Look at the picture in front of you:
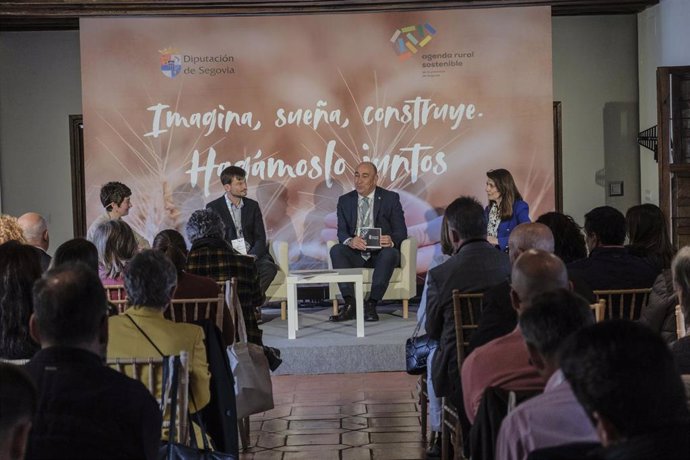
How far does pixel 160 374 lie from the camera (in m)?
2.88

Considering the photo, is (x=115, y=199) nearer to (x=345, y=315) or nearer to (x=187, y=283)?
(x=345, y=315)

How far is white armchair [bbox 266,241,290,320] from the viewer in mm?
8672

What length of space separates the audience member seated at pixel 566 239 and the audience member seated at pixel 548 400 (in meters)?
2.84

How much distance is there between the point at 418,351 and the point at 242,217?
13.5ft

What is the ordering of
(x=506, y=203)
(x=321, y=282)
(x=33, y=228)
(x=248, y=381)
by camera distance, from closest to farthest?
1. (x=248, y=381)
2. (x=33, y=228)
3. (x=321, y=282)
4. (x=506, y=203)

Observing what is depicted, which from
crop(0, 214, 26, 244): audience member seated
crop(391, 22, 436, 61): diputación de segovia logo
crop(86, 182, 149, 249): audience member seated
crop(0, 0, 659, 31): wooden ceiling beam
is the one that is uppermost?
crop(0, 0, 659, 31): wooden ceiling beam

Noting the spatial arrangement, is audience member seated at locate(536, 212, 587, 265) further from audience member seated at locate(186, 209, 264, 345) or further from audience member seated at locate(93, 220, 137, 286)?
audience member seated at locate(93, 220, 137, 286)

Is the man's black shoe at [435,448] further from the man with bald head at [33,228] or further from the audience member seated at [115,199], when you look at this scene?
the audience member seated at [115,199]

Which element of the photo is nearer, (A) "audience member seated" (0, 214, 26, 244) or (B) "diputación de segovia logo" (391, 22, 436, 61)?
(A) "audience member seated" (0, 214, 26, 244)

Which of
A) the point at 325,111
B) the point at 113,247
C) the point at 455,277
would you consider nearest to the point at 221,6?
the point at 325,111

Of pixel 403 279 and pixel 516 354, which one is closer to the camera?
pixel 516 354

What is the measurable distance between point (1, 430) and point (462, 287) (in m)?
2.79

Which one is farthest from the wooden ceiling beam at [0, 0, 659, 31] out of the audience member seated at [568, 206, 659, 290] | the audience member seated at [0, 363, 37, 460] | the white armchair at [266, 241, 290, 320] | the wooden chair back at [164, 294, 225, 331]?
the audience member seated at [0, 363, 37, 460]

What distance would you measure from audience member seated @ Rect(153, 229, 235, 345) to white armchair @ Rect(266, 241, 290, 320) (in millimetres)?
3627
